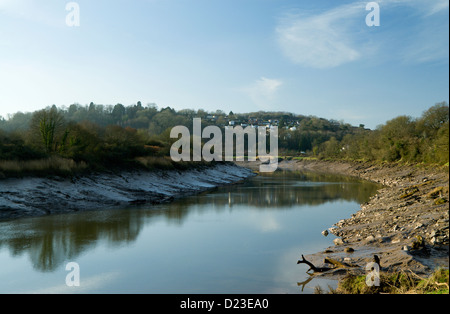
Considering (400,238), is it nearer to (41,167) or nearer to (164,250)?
(164,250)

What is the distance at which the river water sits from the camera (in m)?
9.08

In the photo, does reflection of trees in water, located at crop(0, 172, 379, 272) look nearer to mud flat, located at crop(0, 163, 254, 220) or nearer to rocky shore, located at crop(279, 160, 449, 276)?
mud flat, located at crop(0, 163, 254, 220)

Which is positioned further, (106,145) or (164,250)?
(106,145)

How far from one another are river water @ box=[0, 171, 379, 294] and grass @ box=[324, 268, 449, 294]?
820mm

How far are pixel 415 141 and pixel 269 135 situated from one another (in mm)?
81315

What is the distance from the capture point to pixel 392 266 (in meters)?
8.41

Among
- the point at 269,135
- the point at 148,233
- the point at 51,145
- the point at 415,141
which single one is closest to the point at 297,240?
the point at 148,233

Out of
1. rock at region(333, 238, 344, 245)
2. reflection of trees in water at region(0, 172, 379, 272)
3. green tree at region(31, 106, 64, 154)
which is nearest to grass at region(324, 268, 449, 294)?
rock at region(333, 238, 344, 245)

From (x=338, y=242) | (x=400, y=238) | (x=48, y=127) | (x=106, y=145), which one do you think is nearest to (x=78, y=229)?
(x=338, y=242)

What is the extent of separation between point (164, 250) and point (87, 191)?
1279cm

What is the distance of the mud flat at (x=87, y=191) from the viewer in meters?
19.3

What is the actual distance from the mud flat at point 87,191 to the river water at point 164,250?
1.75 m

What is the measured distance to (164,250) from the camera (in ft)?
42.7

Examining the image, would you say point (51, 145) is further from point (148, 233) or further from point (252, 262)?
point (252, 262)
